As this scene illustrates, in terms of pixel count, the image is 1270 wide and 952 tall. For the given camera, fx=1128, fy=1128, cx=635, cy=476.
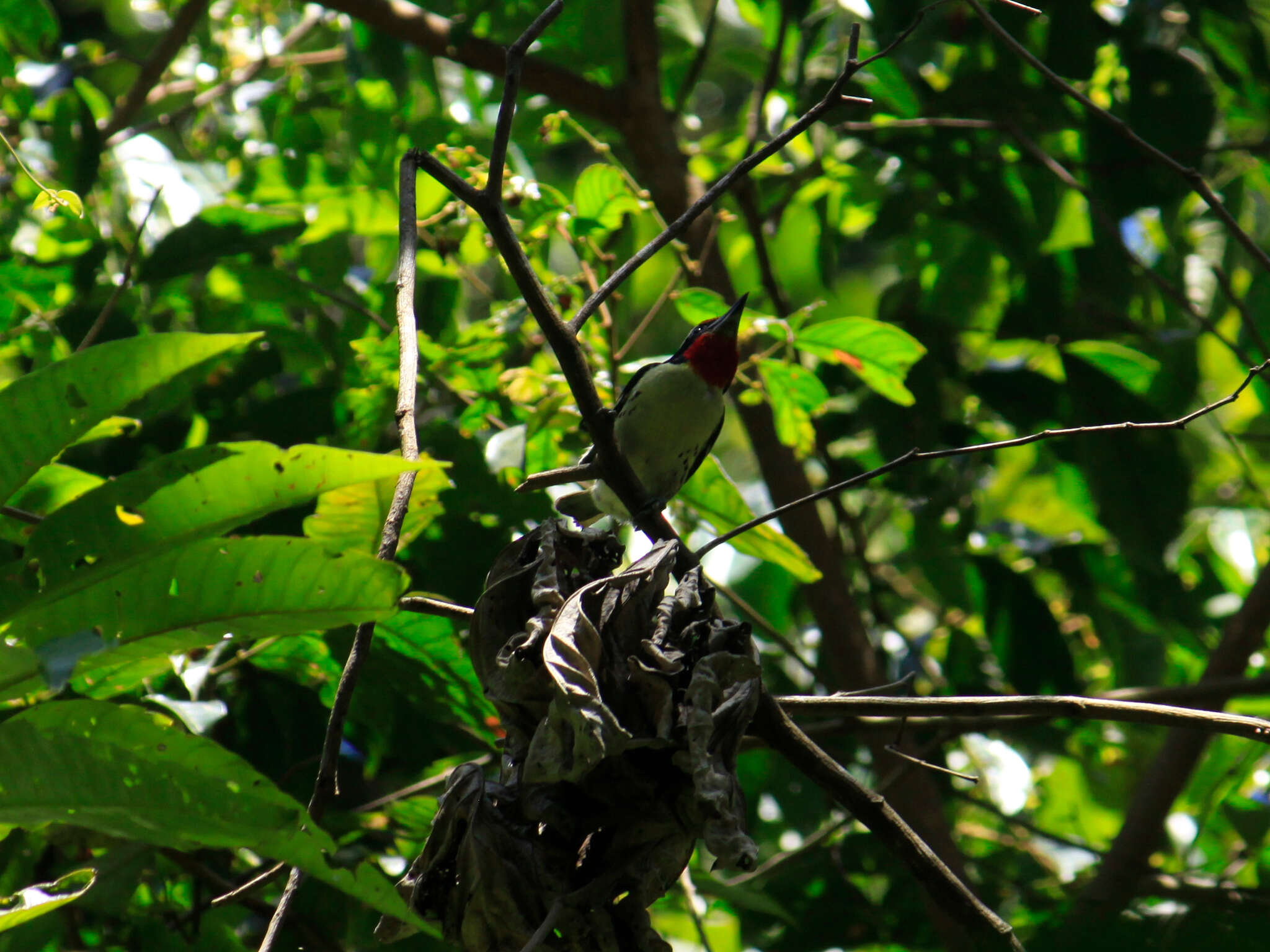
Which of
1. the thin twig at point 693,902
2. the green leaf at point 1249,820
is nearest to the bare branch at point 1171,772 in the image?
the green leaf at point 1249,820

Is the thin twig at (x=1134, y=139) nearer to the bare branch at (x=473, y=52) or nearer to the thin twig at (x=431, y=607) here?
the thin twig at (x=431, y=607)

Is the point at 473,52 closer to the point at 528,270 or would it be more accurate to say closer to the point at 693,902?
the point at 528,270

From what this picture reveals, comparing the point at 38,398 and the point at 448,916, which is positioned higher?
the point at 38,398

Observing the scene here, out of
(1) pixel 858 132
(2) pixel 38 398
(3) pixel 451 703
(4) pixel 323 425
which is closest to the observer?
(2) pixel 38 398

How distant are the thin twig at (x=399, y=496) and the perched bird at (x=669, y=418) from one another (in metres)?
1.66

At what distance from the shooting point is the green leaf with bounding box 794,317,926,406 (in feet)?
8.89

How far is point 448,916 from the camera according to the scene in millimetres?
1361

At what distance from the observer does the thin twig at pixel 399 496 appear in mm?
1303

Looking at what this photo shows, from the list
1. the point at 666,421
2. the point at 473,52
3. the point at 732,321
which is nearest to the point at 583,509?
the point at 666,421

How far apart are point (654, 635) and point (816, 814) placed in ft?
8.39

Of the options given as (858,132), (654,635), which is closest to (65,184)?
(858,132)

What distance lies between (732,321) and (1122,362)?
55.9 inches

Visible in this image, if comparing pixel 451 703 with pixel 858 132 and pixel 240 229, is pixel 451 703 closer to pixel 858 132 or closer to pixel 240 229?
pixel 240 229

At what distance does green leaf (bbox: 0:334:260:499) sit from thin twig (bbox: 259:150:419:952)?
29 centimetres
